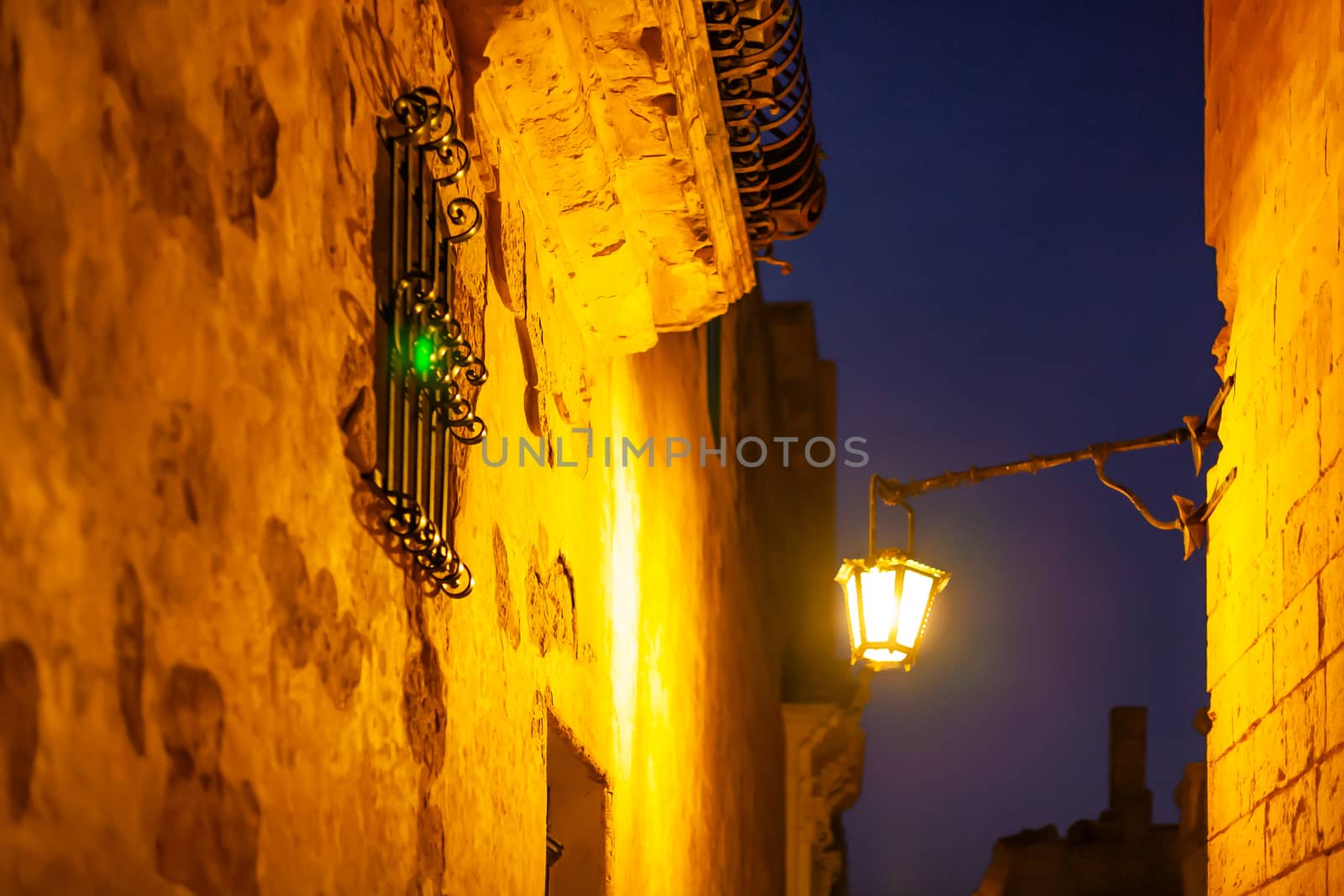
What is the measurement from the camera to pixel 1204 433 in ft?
17.0

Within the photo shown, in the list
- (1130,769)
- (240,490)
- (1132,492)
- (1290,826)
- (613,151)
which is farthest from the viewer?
(1130,769)

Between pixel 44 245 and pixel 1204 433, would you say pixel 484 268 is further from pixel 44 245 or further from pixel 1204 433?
pixel 1204 433

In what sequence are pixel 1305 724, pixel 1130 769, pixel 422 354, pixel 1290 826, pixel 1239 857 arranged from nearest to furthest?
pixel 422 354 < pixel 1305 724 < pixel 1290 826 < pixel 1239 857 < pixel 1130 769

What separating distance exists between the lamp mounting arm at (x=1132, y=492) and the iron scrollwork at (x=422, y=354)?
284 cm

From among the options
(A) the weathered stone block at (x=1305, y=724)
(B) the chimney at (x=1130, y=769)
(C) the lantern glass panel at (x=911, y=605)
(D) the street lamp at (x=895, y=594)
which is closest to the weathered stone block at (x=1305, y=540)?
(A) the weathered stone block at (x=1305, y=724)

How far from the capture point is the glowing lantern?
6.16 m

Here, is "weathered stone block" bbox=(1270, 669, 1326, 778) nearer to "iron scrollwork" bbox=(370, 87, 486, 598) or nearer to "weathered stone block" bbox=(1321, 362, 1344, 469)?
"weathered stone block" bbox=(1321, 362, 1344, 469)

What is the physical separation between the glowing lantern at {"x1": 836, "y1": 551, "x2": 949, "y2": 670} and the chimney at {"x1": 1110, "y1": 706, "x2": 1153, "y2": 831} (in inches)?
795

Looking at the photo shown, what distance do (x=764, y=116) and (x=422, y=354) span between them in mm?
2515

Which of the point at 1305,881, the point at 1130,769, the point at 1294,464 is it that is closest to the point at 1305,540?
the point at 1294,464

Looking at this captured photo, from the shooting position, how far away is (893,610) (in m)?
6.18

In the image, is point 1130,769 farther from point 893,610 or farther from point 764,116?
point 764,116

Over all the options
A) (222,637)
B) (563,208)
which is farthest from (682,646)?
(222,637)

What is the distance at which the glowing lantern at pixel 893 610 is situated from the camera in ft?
20.2
